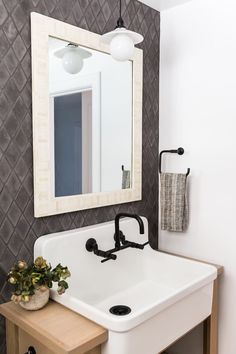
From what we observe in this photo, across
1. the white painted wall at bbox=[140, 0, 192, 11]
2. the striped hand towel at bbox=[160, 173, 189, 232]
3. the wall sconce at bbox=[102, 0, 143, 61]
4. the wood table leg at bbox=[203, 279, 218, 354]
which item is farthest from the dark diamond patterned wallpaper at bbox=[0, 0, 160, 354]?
the wood table leg at bbox=[203, 279, 218, 354]

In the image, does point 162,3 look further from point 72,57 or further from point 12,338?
point 12,338

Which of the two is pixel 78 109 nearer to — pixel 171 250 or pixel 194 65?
pixel 194 65

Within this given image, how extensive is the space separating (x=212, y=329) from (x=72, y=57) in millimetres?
1509

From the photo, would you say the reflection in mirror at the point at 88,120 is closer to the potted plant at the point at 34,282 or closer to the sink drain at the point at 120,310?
the potted plant at the point at 34,282

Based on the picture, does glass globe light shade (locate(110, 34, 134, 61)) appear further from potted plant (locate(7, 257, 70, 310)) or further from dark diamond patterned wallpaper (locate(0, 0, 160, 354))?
potted plant (locate(7, 257, 70, 310))

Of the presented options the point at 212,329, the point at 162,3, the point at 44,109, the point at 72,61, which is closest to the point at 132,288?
the point at 212,329

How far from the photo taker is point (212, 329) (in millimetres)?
1705

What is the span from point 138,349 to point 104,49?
1.35 metres

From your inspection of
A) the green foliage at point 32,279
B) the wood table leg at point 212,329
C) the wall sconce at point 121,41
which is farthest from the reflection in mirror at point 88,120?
the wood table leg at point 212,329

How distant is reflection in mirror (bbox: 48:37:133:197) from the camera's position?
4.95ft

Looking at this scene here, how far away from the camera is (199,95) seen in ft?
6.03

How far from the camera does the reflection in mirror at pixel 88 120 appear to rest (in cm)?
151

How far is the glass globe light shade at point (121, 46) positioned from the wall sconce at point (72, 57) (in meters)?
0.21

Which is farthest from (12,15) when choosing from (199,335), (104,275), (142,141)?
(199,335)
